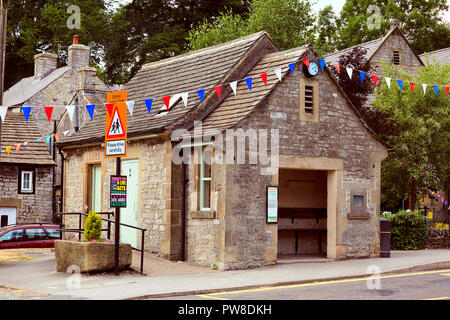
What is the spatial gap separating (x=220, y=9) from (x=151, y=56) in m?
6.42

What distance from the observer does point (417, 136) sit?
27.2 meters

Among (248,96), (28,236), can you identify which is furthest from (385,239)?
(28,236)

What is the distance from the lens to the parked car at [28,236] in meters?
23.7

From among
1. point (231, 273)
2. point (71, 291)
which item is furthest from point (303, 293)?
point (71, 291)

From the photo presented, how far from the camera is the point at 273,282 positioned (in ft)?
46.6

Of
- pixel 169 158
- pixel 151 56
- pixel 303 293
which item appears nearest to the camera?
pixel 303 293

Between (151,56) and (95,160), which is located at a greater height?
(151,56)

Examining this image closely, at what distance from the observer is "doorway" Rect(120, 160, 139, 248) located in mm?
19641

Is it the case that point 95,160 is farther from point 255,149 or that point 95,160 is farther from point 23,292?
point 23,292

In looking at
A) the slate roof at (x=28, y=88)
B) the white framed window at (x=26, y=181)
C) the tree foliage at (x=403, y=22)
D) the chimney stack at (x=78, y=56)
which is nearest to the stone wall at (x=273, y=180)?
the white framed window at (x=26, y=181)

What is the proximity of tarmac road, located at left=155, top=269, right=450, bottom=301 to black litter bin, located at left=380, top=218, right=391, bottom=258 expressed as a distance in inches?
167

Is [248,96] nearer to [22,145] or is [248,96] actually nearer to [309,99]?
[309,99]

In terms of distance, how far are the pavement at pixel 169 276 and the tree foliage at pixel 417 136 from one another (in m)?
8.80

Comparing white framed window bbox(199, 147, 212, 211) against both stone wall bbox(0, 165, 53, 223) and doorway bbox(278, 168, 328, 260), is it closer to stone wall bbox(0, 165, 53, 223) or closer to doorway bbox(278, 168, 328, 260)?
doorway bbox(278, 168, 328, 260)
